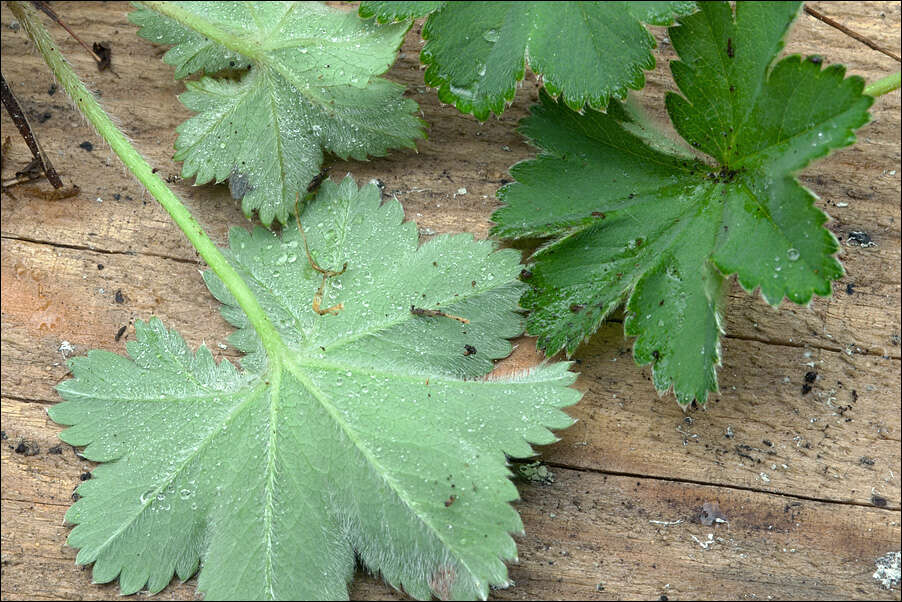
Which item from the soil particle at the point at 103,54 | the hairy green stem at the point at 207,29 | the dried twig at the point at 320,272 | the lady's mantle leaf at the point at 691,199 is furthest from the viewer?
the soil particle at the point at 103,54

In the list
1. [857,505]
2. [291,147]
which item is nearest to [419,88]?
[291,147]

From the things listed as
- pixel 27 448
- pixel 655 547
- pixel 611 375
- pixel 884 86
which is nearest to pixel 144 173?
pixel 27 448

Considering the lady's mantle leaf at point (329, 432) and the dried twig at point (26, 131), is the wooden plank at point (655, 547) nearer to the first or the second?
the lady's mantle leaf at point (329, 432)

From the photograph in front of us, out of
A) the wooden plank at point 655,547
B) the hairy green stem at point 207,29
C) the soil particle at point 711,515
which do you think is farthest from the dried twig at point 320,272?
the soil particle at point 711,515

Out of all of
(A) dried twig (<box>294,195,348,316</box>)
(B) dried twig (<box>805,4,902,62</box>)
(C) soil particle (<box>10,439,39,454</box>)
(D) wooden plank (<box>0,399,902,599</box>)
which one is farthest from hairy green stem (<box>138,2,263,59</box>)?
(B) dried twig (<box>805,4,902,62</box>)

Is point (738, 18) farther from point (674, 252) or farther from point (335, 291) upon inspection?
point (335, 291)

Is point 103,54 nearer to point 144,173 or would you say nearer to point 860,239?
point 144,173
